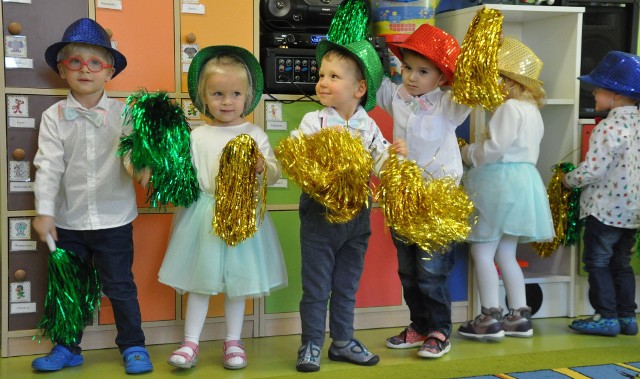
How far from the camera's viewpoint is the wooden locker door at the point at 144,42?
11.0 ft

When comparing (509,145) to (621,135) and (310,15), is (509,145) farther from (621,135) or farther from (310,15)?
(310,15)

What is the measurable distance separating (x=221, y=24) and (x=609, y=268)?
200 cm

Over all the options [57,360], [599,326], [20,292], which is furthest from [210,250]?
[599,326]

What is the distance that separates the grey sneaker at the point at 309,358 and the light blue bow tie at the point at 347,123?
0.80m

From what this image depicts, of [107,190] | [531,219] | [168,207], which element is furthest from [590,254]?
[107,190]

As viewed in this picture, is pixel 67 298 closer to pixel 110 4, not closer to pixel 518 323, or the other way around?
pixel 110 4

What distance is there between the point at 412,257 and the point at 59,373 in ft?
4.56

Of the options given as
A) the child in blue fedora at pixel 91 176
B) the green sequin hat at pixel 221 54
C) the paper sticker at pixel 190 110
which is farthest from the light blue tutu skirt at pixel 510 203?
the child in blue fedora at pixel 91 176

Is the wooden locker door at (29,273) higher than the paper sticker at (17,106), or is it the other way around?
the paper sticker at (17,106)

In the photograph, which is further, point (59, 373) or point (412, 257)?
point (412, 257)

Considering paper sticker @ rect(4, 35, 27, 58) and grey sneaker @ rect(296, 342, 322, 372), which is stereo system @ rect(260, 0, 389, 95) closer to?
paper sticker @ rect(4, 35, 27, 58)

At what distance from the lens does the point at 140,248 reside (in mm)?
3426

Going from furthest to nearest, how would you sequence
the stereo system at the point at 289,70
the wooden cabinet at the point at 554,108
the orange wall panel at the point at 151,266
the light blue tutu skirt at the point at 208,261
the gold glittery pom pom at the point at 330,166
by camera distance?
the wooden cabinet at the point at 554,108, the stereo system at the point at 289,70, the orange wall panel at the point at 151,266, the light blue tutu skirt at the point at 208,261, the gold glittery pom pom at the point at 330,166

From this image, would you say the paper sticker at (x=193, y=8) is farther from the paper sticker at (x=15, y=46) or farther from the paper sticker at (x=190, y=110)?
the paper sticker at (x=15, y=46)
